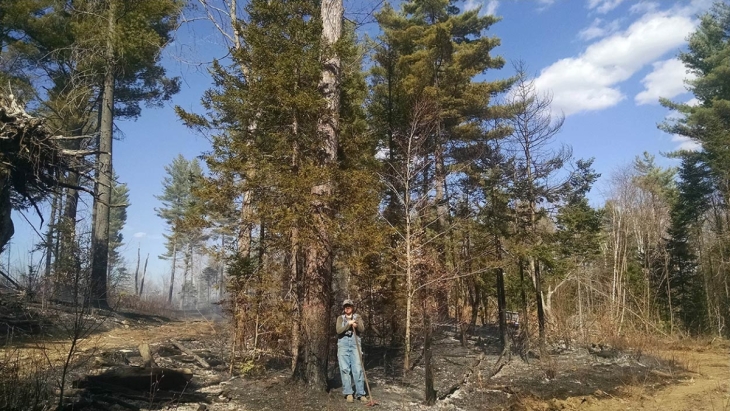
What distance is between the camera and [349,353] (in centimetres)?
857

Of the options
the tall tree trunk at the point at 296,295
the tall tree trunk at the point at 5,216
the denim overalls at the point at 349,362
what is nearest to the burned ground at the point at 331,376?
the denim overalls at the point at 349,362

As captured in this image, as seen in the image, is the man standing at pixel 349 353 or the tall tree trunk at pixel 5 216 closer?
the tall tree trunk at pixel 5 216

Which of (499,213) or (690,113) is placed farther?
(690,113)

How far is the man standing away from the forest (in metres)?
0.34

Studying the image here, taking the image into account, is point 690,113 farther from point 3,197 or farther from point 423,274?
point 3,197

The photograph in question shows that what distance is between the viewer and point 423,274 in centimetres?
1280

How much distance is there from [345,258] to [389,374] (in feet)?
10.9

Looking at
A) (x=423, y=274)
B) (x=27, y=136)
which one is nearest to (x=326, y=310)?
(x=423, y=274)

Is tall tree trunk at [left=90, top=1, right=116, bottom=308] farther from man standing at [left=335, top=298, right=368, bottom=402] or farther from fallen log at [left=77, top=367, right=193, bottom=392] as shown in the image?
man standing at [left=335, top=298, right=368, bottom=402]

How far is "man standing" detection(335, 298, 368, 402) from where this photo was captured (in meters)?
8.45

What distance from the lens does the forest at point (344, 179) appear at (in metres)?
9.17

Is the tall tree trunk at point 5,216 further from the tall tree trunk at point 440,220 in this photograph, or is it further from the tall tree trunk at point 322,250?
the tall tree trunk at point 440,220

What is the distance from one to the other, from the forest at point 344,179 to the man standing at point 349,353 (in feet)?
1.12

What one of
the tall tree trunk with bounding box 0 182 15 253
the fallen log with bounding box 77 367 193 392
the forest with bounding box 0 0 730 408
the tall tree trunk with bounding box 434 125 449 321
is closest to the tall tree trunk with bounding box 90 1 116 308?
the forest with bounding box 0 0 730 408
